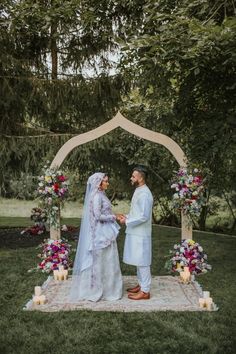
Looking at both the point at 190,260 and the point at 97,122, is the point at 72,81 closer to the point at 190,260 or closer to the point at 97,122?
the point at 97,122

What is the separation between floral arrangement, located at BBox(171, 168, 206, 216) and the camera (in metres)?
8.57

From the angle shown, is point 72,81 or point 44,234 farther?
point 44,234

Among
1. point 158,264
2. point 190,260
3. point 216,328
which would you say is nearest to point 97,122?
point 158,264

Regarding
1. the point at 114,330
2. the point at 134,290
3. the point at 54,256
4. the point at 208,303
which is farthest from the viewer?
the point at 54,256

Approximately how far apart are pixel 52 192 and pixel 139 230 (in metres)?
2.28

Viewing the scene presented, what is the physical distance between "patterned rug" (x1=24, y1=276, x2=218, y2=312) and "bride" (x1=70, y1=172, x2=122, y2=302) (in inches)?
6.6

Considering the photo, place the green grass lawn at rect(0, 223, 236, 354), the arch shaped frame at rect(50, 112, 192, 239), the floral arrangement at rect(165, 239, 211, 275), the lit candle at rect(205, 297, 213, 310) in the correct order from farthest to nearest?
the floral arrangement at rect(165, 239, 211, 275) < the arch shaped frame at rect(50, 112, 192, 239) < the lit candle at rect(205, 297, 213, 310) < the green grass lawn at rect(0, 223, 236, 354)

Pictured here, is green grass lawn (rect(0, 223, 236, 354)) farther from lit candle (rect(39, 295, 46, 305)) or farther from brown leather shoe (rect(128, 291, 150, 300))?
brown leather shoe (rect(128, 291, 150, 300))

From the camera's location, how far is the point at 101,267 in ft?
23.0

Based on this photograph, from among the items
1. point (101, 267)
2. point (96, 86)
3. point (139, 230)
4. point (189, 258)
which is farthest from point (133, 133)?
point (96, 86)

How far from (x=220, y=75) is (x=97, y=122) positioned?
390cm

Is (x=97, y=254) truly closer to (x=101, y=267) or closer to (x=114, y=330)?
(x=101, y=267)

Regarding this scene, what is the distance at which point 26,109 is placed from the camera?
36.5 ft

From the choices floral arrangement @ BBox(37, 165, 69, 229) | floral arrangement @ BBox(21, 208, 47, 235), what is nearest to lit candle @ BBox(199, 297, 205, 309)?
floral arrangement @ BBox(37, 165, 69, 229)
